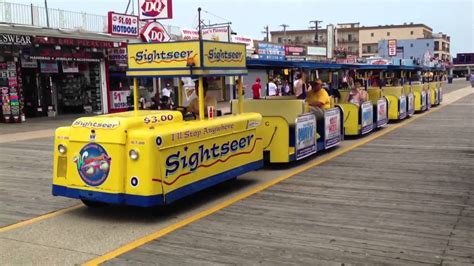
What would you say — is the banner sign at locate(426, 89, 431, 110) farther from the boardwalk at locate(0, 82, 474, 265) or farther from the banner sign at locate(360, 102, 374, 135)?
the boardwalk at locate(0, 82, 474, 265)

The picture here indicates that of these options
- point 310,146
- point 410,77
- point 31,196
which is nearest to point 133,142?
point 31,196

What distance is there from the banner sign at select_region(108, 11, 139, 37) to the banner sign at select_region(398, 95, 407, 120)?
515 inches

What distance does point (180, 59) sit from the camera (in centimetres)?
721

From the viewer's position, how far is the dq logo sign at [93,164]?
20.4 ft

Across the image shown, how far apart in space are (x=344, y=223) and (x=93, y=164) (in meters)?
3.17

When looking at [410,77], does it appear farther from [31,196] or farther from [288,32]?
[288,32]

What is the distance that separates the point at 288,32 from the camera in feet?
454

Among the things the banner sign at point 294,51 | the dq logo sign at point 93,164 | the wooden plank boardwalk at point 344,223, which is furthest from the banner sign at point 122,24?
the banner sign at point 294,51

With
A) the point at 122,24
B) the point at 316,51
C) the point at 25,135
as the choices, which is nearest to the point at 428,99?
the point at 122,24

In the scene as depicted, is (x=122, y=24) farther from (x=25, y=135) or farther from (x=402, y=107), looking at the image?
(x=402, y=107)

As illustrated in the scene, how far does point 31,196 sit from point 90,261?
3.33 metres

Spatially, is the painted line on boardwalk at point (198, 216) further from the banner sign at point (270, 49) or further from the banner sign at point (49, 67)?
the banner sign at point (270, 49)

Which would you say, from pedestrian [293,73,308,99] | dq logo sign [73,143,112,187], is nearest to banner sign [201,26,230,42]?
pedestrian [293,73,308,99]

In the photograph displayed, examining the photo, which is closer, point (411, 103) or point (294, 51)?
point (411, 103)
